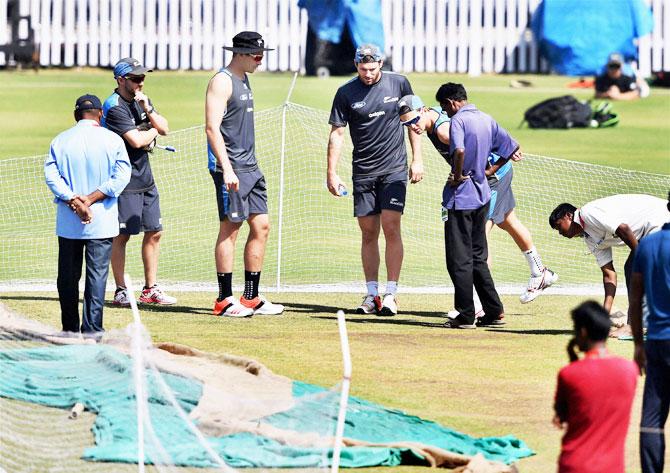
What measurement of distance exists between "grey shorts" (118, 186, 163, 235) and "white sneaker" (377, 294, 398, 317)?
1900 mm

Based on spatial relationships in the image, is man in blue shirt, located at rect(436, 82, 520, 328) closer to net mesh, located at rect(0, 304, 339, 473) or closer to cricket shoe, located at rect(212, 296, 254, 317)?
cricket shoe, located at rect(212, 296, 254, 317)

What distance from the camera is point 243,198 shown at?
11375mm

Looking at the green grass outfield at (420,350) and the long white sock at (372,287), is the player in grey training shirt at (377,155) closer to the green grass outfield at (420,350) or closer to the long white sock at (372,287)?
the long white sock at (372,287)

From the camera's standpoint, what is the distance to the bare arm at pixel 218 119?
11.1 meters

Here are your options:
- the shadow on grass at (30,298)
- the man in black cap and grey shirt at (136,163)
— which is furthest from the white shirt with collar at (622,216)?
the shadow on grass at (30,298)

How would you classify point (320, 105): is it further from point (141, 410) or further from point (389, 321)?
point (141, 410)

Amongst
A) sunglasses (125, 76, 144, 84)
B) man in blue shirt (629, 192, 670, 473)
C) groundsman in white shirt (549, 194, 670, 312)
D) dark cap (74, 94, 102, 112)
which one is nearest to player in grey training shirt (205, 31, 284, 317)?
sunglasses (125, 76, 144, 84)

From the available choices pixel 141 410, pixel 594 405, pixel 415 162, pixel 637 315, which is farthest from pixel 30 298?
pixel 594 405

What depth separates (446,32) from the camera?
99.3 ft

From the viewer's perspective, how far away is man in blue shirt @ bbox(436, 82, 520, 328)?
11.0m

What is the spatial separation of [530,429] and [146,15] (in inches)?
927

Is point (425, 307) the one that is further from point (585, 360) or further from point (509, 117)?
point (509, 117)

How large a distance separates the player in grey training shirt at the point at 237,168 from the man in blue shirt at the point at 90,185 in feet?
4.95

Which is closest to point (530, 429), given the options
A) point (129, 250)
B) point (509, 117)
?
point (129, 250)
